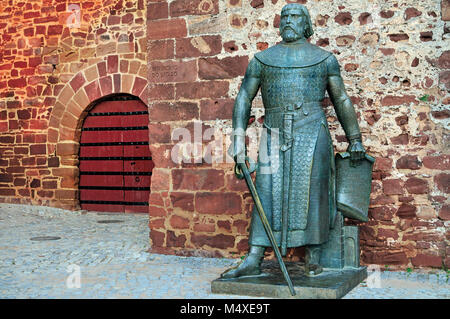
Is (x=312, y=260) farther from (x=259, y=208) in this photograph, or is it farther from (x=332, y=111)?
(x=332, y=111)

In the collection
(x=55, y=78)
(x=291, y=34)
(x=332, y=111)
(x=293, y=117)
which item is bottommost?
(x=293, y=117)

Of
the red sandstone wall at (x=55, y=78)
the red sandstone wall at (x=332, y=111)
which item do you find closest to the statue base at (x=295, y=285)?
the red sandstone wall at (x=332, y=111)

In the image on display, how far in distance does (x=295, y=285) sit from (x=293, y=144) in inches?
35.9

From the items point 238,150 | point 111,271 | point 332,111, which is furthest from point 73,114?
point 238,150

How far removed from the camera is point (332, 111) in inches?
192

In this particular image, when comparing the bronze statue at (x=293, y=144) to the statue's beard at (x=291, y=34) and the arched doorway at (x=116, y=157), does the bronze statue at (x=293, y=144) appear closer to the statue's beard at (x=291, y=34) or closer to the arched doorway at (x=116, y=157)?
the statue's beard at (x=291, y=34)

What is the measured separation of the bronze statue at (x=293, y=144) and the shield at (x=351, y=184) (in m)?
0.28

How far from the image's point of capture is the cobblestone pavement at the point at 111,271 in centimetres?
387

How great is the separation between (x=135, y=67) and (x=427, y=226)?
18.1 feet

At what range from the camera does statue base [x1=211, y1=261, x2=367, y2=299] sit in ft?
11.7

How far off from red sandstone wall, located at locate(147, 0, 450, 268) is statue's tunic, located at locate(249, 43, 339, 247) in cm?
99

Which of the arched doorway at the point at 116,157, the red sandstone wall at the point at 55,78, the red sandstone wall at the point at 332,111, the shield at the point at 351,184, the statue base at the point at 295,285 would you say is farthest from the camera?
→ the arched doorway at the point at 116,157
